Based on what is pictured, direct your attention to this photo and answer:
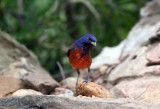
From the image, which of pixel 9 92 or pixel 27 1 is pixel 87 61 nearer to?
pixel 9 92

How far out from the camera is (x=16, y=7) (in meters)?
9.05

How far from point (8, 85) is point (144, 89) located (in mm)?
1946

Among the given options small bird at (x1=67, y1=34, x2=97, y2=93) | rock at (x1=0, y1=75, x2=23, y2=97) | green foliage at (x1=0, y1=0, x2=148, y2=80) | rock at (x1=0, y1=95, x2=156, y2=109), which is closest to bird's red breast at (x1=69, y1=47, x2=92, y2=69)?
small bird at (x1=67, y1=34, x2=97, y2=93)

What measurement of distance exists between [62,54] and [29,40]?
41.2 inches

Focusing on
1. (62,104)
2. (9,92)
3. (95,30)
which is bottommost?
(62,104)

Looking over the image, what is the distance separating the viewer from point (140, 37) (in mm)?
5984

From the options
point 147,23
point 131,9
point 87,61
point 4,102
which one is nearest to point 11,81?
point 87,61

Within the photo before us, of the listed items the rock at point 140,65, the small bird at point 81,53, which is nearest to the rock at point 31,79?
the small bird at point 81,53

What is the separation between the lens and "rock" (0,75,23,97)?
390 cm

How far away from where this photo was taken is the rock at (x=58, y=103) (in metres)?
2.68

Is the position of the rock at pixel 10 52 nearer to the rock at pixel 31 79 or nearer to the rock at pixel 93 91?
the rock at pixel 31 79

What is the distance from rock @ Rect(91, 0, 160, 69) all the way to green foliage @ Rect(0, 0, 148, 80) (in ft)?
4.45

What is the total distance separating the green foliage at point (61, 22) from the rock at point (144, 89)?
3570mm

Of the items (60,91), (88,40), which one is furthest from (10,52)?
(88,40)
